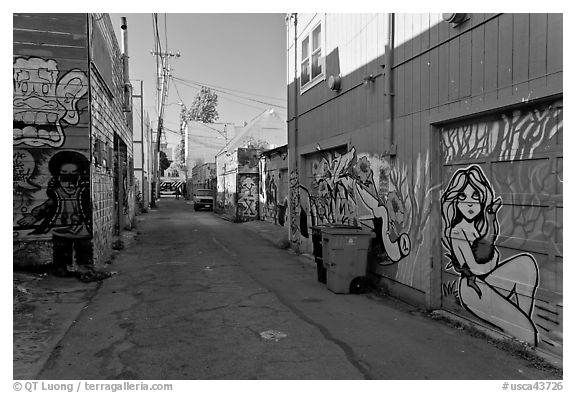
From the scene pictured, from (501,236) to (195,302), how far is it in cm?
442

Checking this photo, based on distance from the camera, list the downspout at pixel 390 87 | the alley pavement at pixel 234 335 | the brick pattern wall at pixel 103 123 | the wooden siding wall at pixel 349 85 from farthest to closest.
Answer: the brick pattern wall at pixel 103 123, the wooden siding wall at pixel 349 85, the downspout at pixel 390 87, the alley pavement at pixel 234 335

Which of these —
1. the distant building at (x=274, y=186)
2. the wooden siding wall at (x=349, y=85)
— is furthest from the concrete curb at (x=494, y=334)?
the distant building at (x=274, y=186)

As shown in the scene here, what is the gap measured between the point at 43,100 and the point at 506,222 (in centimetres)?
784

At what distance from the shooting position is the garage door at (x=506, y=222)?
178 inches

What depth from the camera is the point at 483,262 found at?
5473mm

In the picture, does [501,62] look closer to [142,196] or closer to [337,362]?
[337,362]

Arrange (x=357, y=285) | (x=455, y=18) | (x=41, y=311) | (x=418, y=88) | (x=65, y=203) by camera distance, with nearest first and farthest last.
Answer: (x=455, y=18)
(x=41, y=311)
(x=418, y=88)
(x=357, y=285)
(x=65, y=203)

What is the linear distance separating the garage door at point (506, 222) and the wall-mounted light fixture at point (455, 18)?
127 centimetres

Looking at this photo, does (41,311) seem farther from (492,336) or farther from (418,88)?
(418,88)

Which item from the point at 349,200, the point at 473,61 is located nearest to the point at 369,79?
the point at 349,200

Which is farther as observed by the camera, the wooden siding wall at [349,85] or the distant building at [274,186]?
the distant building at [274,186]

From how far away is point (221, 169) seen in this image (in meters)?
30.6

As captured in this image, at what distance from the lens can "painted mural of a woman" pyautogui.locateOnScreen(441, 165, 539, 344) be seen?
15.8 ft

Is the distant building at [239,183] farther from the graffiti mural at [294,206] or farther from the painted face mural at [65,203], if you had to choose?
the painted face mural at [65,203]
